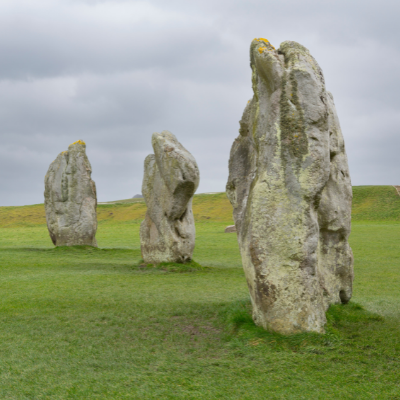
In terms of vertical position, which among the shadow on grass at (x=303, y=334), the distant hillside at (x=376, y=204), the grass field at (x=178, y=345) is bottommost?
the grass field at (x=178, y=345)

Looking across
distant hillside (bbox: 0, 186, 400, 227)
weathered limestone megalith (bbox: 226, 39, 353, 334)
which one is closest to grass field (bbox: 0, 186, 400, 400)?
weathered limestone megalith (bbox: 226, 39, 353, 334)

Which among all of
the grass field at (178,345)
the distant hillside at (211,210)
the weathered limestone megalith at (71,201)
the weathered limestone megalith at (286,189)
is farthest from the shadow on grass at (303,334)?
the distant hillside at (211,210)

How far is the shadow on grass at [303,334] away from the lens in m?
5.68

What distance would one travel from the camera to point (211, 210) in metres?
60.2

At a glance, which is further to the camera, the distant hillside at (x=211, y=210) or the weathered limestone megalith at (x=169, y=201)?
the distant hillside at (x=211, y=210)

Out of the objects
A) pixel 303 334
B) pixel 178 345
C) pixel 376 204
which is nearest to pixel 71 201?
pixel 178 345

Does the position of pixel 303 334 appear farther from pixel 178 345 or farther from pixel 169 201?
pixel 169 201

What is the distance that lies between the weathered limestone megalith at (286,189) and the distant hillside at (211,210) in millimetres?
42369

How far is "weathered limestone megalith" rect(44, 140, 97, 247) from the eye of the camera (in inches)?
795

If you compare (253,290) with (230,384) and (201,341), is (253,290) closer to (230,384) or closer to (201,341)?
(201,341)

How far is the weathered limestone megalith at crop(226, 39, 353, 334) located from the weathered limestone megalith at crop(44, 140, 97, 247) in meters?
14.8

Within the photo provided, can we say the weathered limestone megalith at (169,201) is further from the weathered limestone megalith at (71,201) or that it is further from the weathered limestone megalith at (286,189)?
the weathered limestone megalith at (286,189)

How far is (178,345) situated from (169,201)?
8.30 meters

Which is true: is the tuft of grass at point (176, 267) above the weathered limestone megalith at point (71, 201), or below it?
below
